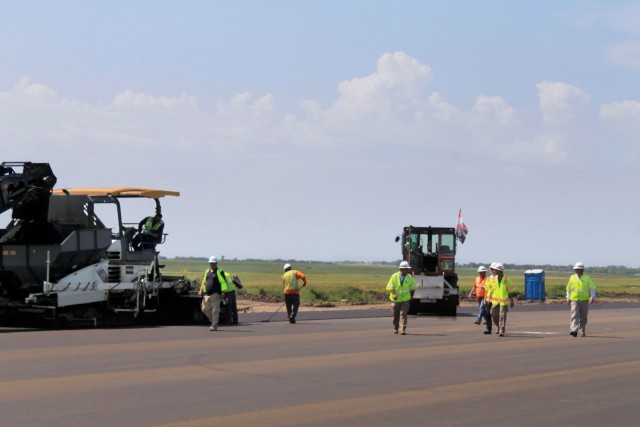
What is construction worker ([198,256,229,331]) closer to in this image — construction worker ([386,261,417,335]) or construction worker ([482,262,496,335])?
construction worker ([386,261,417,335])

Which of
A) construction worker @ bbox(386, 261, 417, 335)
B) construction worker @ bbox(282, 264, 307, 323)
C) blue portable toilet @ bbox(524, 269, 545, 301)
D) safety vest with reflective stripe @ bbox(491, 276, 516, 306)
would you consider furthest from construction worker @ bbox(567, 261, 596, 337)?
blue portable toilet @ bbox(524, 269, 545, 301)

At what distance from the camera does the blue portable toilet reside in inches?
2104

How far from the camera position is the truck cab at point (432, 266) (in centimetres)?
3488

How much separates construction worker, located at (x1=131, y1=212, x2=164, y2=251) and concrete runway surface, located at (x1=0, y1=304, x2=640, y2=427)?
329 cm

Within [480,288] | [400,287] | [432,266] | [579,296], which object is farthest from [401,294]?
[432,266]

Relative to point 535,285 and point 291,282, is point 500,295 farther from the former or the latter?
point 535,285

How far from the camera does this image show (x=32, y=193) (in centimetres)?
2388

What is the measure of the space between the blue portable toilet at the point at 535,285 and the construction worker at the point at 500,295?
1153 inches

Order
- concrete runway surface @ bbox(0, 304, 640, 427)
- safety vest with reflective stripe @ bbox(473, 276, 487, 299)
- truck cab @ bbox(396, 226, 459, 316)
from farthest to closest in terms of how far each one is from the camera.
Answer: truck cab @ bbox(396, 226, 459, 316) < safety vest with reflective stripe @ bbox(473, 276, 487, 299) < concrete runway surface @ bbox(0, 304, 640, 427)

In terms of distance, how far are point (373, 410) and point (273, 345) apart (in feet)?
28.5

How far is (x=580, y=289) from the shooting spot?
Answer: 23.8 meters

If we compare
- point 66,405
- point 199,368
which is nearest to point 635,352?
point 199,368

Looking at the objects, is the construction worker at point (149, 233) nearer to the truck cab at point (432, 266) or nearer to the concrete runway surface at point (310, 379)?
the concrete runway surface at point (310, 379)

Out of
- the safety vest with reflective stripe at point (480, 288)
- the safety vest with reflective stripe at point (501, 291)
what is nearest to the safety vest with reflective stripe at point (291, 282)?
the safety vest with reflective stripe at point (480, 288)
